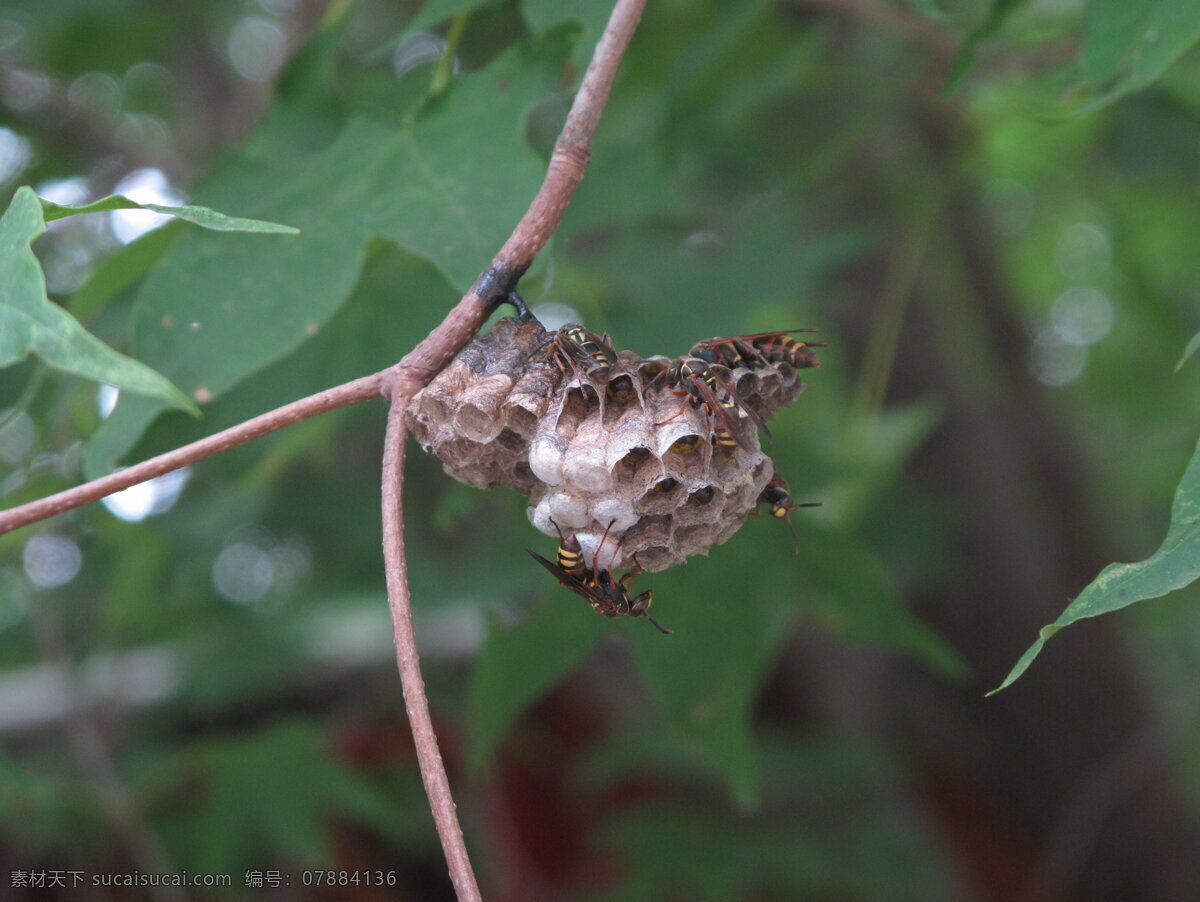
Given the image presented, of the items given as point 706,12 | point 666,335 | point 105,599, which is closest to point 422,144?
point 666,335

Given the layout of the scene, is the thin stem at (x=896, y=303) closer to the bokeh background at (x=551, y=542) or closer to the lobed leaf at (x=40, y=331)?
the bokeh background at (x=551, y=542)

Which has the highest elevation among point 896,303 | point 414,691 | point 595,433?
point 896,303

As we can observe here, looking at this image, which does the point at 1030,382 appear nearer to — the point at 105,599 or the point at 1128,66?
the point at 1128,66

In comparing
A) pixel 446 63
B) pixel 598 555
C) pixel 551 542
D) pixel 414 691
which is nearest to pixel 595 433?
pixel 598 555

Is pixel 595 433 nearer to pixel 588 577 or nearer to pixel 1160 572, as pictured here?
pixel 588 577

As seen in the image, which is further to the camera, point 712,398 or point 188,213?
point 712,398

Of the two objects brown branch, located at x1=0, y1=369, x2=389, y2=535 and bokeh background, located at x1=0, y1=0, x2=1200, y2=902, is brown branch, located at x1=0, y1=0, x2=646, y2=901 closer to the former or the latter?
brown branch, located at x1=0, y1=369, x2=389, y2=535
